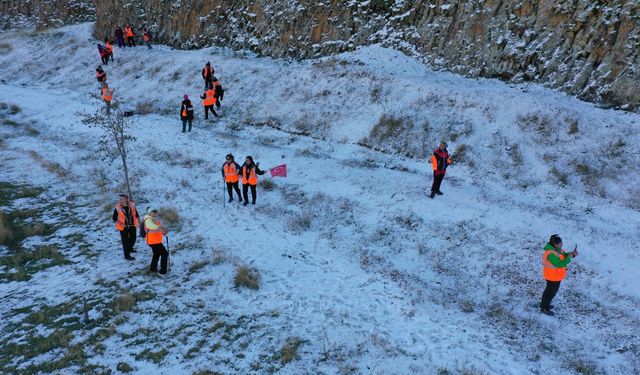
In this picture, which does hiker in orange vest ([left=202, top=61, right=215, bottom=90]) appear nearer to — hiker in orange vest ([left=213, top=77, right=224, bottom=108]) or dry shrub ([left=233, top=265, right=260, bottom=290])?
hiker in orange vest ([left=213, top=77, right=224, bottom=108])

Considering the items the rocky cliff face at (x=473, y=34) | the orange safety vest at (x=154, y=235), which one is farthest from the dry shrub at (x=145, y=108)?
the orange safety vest at (x=154, y=235)

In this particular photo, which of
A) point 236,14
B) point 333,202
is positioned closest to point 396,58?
point 333,202

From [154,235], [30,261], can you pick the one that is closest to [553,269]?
[154,235]

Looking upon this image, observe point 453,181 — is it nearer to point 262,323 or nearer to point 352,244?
point 352,244

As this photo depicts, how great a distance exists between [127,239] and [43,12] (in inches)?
2113

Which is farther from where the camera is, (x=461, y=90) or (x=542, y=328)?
(x=461, y=90)

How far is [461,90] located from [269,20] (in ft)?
51.0

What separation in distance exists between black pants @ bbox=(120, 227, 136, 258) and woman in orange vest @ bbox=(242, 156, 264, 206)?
14.3 ft

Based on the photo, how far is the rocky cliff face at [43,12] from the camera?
49.8 meters

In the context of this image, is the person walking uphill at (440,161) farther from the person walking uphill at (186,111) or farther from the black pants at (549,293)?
the person walking uphill at (186,111)

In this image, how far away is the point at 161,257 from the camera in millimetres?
12188

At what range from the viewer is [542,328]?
9961 mm

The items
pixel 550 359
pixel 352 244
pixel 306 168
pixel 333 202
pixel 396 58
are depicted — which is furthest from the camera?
pixel 396 58

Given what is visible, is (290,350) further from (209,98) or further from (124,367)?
(209,98)
